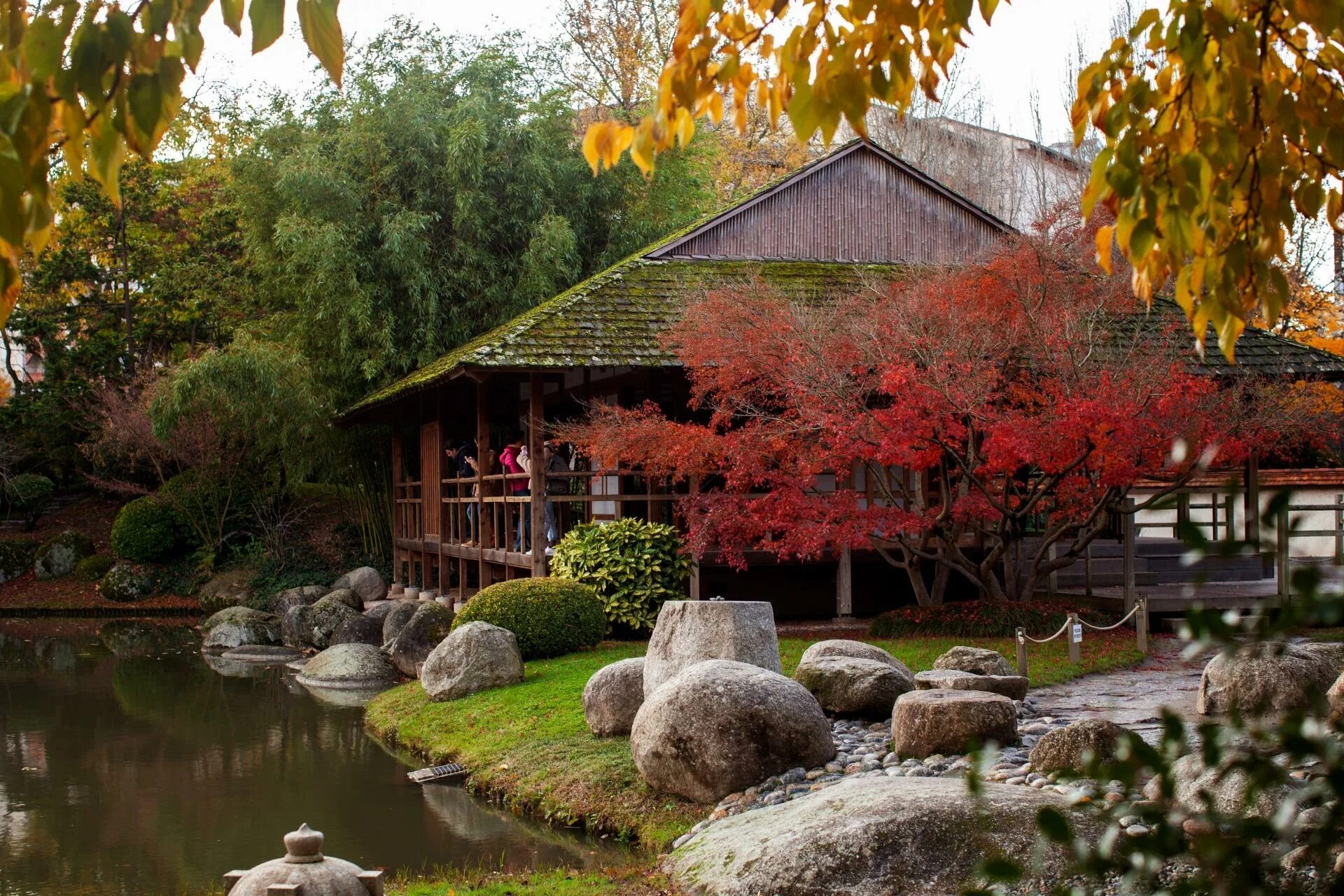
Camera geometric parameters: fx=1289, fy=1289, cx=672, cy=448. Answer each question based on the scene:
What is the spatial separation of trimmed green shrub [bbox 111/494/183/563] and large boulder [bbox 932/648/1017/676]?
2060 centimetres

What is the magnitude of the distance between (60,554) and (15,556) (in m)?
0.98

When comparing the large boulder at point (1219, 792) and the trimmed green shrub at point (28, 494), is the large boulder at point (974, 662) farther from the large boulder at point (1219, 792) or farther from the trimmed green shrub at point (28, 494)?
the trimmed green shrub at point (28, 494)

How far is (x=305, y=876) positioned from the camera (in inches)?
232

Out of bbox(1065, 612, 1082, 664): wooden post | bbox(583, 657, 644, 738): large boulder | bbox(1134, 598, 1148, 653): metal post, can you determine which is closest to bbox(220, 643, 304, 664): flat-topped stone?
bbox(583, 657, 644, 738): large boulder

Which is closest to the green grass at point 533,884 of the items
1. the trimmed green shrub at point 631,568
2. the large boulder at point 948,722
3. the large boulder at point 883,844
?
the large boulder at point 883,844

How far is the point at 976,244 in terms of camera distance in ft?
64.4

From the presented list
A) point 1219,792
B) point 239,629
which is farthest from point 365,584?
point 1219,792

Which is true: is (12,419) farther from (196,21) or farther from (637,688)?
(196,21)

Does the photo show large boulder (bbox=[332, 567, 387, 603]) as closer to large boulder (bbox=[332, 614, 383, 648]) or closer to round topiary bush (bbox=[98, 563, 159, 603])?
large boulder (bbox=[332, 614, 383, 648])

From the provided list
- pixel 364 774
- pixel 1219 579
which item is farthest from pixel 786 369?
pixel 1219 579

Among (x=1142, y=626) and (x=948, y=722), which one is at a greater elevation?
(x=948, y=722)

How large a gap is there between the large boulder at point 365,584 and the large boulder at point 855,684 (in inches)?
590

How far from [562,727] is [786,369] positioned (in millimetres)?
4990

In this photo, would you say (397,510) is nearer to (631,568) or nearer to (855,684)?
(631,568)
